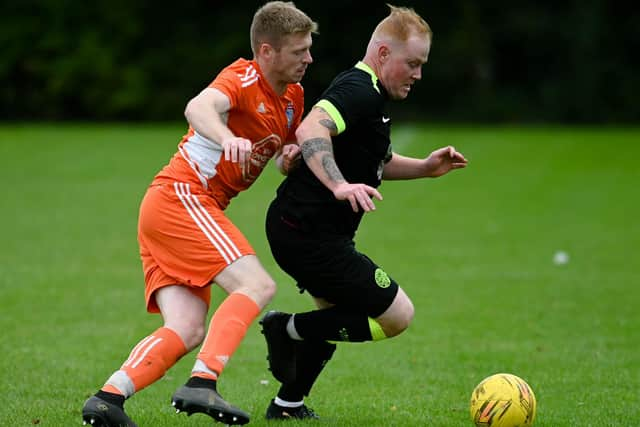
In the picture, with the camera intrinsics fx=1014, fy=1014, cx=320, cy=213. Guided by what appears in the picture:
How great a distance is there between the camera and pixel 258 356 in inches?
305

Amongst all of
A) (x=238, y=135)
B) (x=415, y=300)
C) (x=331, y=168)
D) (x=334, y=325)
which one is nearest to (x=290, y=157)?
(x=238, y=135)

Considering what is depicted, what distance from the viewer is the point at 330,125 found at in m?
4.98

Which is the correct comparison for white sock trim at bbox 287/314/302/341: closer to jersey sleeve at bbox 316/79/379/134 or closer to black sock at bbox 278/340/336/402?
black sock at bbox 278/340/336/402

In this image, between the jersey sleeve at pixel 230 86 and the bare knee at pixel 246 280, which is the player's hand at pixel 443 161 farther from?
the bare knee at pixel 246 280

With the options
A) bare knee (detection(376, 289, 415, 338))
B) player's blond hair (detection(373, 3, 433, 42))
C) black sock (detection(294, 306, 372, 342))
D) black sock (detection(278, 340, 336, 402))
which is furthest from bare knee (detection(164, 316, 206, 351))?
player's blond hair (detection(373, 3, 433, 42))

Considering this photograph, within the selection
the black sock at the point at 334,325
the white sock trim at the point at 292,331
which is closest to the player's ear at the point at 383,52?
the black sock at the point at 334,325

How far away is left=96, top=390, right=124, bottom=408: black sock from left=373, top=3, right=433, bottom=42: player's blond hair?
2255 mm

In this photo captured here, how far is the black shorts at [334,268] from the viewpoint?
17.4 feet

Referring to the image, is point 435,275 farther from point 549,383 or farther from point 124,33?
point 124,33

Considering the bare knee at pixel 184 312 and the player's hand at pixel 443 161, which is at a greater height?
the player's hand at pixel 443 161

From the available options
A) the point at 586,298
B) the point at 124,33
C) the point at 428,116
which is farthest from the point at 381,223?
the point at 124,33

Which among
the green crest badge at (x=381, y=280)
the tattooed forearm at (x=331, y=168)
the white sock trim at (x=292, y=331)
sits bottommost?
the white sock trim at (x=292, y=331)

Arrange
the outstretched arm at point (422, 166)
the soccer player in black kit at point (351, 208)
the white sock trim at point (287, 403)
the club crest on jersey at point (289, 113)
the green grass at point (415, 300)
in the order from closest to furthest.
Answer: the soccer player in black kit at point (351, 208)
the club crest on jersey at point (289, 113)
the white sock trim at point (287, 403)
the outstretched arm at point (422, 166)
the green grass at point (415, 300)

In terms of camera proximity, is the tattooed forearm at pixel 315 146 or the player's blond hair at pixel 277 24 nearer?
the tattooed forearm at pixel 315 146
